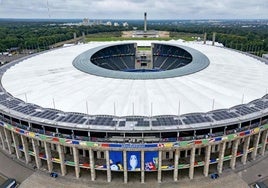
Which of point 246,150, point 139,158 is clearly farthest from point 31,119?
point 246,150

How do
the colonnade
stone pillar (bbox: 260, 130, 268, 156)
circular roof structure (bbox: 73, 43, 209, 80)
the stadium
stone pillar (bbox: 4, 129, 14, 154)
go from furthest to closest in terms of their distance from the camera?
circular roof structure (bbox: 73, 43, 209, 80) → stone pillar (bbox: 4, 129, 14, 154) → stone pillar (bbox: 260, 130, 268, 156) → the colonnade → the stadium

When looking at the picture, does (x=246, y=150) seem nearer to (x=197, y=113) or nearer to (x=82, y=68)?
(x=197, y=113)

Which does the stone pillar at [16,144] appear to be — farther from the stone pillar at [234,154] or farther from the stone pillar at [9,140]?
the stone pillar at [234,154]

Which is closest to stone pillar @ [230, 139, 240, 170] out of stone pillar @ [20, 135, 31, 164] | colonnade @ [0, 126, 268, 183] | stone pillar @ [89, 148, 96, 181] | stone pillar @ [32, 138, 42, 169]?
colonnade @ [0, 126, 268, 183]

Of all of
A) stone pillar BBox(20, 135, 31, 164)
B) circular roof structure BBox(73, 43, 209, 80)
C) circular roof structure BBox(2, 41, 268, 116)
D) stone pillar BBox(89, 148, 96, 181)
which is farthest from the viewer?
circular roof structure BBox(73, 43, 209, 80)

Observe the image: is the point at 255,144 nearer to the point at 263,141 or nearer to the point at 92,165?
the point at 263,141

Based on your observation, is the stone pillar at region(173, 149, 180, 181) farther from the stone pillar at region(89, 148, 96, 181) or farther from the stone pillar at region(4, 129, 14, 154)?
the stone pillar at region(4, 129, 14, 154)

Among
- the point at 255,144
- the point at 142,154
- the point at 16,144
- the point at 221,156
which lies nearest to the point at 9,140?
the point at 16,144
